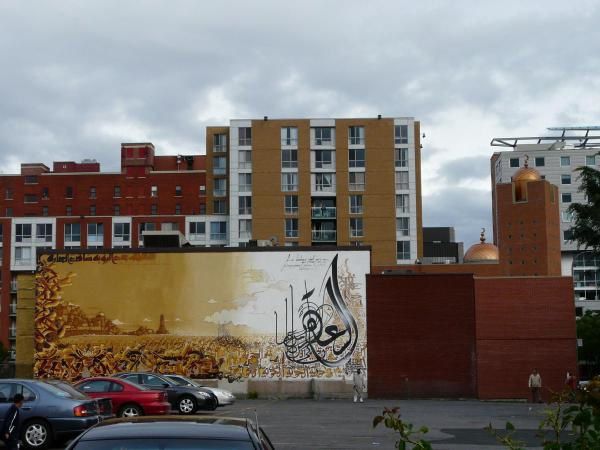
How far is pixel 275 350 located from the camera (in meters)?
41.4

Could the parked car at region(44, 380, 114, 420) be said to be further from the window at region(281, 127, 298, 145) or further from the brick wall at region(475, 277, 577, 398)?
the window at region(281, 127, 298, 145)

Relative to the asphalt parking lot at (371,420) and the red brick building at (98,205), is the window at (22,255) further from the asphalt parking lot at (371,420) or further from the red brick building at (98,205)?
the asphalt parking lot at (371,420)

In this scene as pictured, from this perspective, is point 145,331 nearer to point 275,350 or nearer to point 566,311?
point 275,350

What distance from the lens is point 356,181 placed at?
95.2 meters

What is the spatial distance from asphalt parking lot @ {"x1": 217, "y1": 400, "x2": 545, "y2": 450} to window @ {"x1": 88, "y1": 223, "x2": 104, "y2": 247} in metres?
66.9

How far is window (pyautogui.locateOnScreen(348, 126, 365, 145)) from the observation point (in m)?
94.8

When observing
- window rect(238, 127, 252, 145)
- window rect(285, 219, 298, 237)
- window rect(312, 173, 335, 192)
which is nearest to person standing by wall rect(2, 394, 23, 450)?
window rect(285, 219, 298, 237)

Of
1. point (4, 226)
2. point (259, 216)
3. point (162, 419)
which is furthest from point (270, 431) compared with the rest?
point (4, 226)

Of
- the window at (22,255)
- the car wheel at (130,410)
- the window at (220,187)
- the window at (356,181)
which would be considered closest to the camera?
the car wheel at (130,410)

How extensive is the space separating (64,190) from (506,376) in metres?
80.8

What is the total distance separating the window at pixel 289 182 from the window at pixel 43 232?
28996 mm

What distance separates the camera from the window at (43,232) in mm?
100625

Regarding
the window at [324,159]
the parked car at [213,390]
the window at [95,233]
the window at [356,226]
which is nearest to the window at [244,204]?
the window at [324,159]

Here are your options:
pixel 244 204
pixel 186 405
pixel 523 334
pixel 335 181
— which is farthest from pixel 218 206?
pixel 186 405
